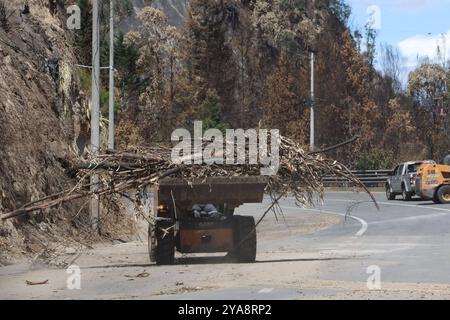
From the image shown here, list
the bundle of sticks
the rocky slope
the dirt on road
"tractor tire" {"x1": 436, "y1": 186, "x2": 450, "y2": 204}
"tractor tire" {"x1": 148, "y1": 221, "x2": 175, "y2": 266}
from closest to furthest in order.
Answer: the dirt on road
the bundle of sticks
"tractor tire" {"x1": 148, "y1": 221, "x2": 175, "y2": 266}
the rocky slope
"tractor tire" {"x1": 436, "y1": 186, "x2": 450, "y2": 204}

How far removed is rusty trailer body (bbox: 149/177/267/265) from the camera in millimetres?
13906

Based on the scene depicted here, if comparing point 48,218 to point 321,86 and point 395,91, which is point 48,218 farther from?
point 395,91

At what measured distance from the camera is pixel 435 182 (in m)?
34.6

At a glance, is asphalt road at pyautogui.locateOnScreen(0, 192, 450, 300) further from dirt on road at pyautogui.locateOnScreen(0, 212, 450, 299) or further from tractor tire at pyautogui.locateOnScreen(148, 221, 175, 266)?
tractor tire at pyautogui.locateOnScreen(148, 221, 175, 266)

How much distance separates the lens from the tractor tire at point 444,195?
34219mm

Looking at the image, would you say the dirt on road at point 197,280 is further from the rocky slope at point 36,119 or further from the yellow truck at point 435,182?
the yellow truck at point 435,182

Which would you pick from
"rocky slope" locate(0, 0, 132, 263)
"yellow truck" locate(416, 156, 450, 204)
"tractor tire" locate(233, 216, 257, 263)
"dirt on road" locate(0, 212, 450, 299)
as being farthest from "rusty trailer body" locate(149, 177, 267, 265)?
"yellow truck" locate(416, 156, 450, 204)

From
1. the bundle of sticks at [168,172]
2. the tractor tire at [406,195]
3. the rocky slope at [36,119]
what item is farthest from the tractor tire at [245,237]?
the tractor tire at [406,195]

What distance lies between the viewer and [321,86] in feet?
214

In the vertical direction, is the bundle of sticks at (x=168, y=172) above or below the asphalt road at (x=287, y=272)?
above

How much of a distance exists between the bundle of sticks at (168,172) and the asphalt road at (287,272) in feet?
4.59

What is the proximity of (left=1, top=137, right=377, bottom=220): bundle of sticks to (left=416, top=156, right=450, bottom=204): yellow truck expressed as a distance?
2067cm

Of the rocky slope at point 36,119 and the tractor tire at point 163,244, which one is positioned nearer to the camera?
the tractor tire at point 163,244

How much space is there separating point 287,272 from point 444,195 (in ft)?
74.6
